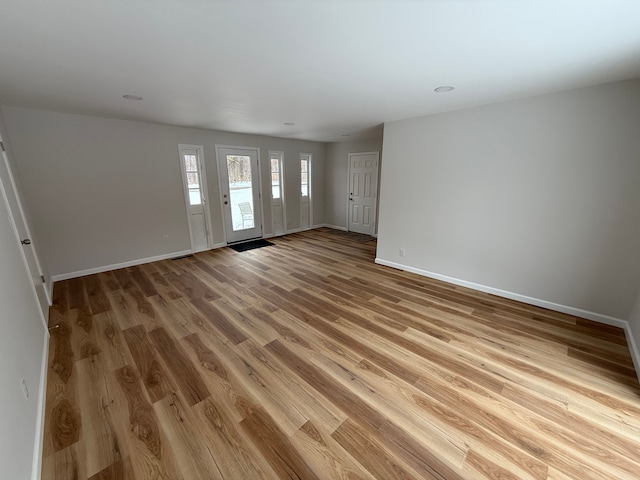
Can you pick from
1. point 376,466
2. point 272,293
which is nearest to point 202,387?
point 376,466

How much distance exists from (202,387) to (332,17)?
8.58 feet

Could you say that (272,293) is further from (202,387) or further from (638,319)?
(638,319)

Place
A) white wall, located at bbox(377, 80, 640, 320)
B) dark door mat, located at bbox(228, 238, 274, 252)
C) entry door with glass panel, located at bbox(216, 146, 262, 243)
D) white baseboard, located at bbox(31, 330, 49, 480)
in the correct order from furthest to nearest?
1. dark door mat, located at bbox(228, 238, 274, 252)
2. entry door with glass panel, located at bbox(216, 146, 262, 243)
3. white wall, located at bbox(377, 80, 640, 320)
4. white baseboard, located at bbox(31, 330, 49, 480)

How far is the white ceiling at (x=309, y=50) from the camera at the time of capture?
1.35 m

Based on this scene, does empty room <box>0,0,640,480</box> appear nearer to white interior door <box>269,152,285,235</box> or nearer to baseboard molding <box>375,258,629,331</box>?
baseboard molding <box>375,258,629,331</box>

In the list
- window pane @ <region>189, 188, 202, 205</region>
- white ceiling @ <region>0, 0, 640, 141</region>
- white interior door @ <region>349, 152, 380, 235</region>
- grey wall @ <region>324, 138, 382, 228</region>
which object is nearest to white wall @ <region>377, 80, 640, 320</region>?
white ceiling @ <region>0, 0, 640, 141</region>

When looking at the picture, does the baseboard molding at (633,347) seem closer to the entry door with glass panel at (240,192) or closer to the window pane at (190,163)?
the entry door with glass panel at (240,192)

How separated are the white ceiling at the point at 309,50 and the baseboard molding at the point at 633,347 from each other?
7.83 ft

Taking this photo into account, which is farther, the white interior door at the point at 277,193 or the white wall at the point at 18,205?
the white interior door at the point at 277,193

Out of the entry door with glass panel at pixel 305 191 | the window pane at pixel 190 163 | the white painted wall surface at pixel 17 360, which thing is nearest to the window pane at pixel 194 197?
the window pane at pixel 190 163

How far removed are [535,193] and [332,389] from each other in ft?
10.2

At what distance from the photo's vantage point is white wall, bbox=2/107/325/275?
344 cm

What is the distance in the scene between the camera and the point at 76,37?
160 cm

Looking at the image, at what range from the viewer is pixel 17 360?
→ 4.81 feet
